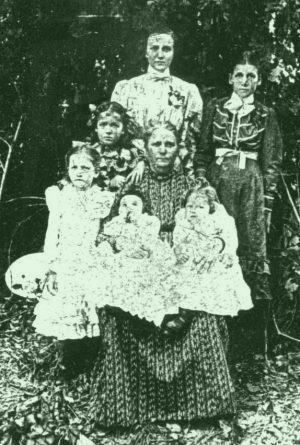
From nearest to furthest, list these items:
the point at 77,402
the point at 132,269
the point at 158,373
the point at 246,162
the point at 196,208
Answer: the point at 158,373 < the point at 132,269 < the point at 196,208 < the point at 77,402 < the point at 246,162

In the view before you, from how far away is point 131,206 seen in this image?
5.21 meters

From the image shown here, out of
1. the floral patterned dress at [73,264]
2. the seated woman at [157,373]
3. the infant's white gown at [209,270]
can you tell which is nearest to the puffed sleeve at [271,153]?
the infant's white gown at [209,270]

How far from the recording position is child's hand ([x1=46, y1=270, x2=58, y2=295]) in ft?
17.4

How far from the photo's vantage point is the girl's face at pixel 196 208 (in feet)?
17.2

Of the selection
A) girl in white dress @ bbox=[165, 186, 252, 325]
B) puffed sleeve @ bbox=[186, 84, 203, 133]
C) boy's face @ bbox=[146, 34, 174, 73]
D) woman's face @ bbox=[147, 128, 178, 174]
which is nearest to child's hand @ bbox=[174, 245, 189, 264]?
girl in white dress @ bbox=[165, 186, 252, 325]

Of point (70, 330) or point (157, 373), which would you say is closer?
point (157, 373)

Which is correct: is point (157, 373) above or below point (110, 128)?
below

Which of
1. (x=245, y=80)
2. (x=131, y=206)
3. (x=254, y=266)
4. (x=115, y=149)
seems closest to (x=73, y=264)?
(x=131, y=206)

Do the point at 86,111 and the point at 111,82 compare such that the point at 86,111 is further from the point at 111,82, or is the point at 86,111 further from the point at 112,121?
the point at 112,121

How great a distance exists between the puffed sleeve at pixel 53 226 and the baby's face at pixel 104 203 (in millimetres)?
320

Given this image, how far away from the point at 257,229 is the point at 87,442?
82.5 inches

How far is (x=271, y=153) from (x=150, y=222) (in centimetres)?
117

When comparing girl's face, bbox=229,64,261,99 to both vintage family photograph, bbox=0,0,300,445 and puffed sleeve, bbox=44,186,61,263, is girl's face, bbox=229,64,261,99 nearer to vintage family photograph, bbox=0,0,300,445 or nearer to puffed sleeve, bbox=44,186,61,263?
vintage family photograph, bbox=0,0,300,445

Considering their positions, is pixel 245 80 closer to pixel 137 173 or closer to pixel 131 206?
pixel 137 173
